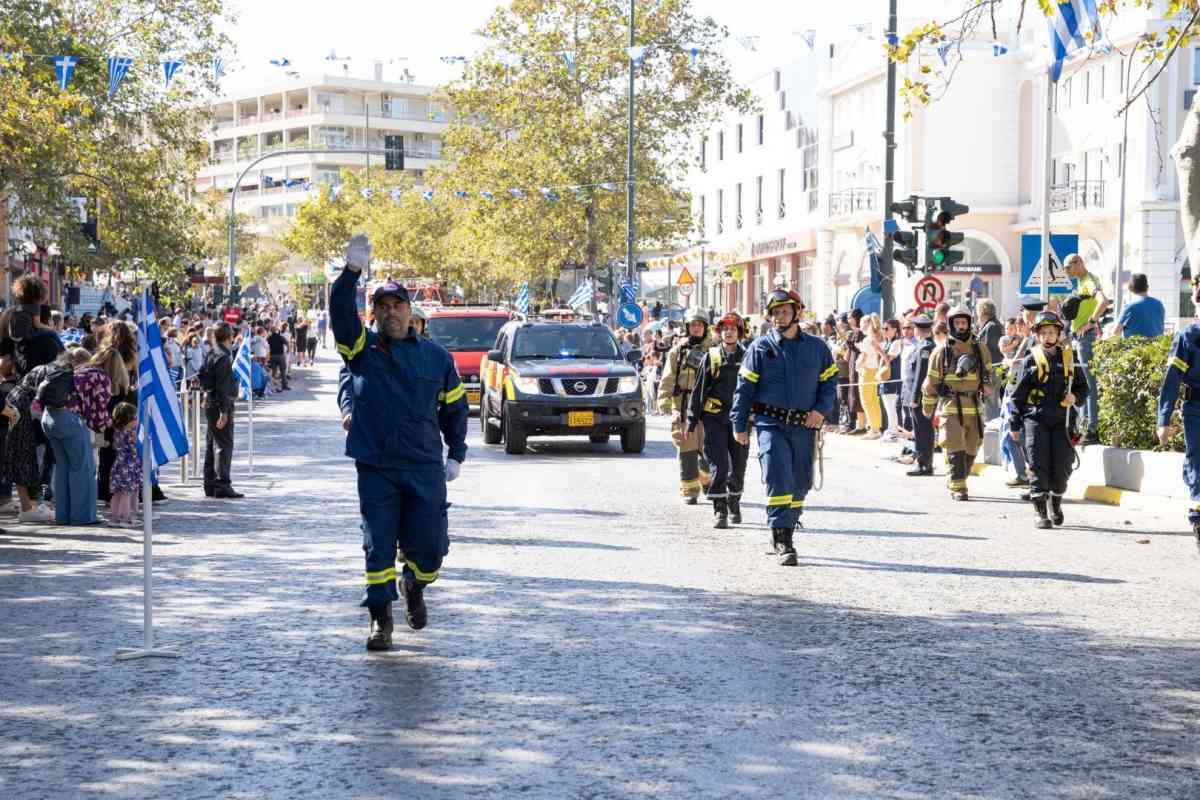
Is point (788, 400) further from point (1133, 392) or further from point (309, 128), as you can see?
point (309, 128)

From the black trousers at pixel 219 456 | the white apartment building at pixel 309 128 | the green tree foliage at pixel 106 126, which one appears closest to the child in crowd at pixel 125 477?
the black trousers at pixel 219 456

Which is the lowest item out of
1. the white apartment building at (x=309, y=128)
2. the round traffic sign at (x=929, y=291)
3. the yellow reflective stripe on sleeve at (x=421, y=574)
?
the yellow reflective stripe on sleeve at (x=421, y=574)

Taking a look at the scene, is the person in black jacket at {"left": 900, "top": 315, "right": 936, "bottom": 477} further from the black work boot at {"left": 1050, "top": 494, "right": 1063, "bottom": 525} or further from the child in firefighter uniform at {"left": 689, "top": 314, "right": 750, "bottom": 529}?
the child in firefighter uniform at {"left": 689, "top": 314, "right": 750, "bottom": 529}

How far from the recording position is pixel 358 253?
24.9ft

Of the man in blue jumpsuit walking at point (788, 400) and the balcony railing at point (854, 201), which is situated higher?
the balcony railing at point (854, 201)

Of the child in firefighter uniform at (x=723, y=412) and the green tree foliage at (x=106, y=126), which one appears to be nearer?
the child in firefighter uniform at (x=723, y=412)

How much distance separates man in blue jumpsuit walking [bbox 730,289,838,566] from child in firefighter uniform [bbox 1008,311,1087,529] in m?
2.77

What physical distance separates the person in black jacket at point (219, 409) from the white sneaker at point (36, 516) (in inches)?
90.2

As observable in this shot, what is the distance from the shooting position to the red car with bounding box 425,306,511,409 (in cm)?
2903

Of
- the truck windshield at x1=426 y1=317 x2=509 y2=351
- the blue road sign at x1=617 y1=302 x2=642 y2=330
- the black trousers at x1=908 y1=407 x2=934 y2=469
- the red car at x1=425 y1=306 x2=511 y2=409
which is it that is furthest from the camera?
the blue road sign at x1=617 y1=302 x2=642 y2=330

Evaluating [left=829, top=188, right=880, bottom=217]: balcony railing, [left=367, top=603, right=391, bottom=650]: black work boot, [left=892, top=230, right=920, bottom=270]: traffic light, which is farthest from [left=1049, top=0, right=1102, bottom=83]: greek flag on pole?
[left=829, top=188, right=880, bottom=217]: balcony railing

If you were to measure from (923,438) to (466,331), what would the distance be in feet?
40.7

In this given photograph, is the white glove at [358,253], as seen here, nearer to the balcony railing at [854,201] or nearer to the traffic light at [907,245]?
the traffic light at [907,245]

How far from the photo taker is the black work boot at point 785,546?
1139 cm
